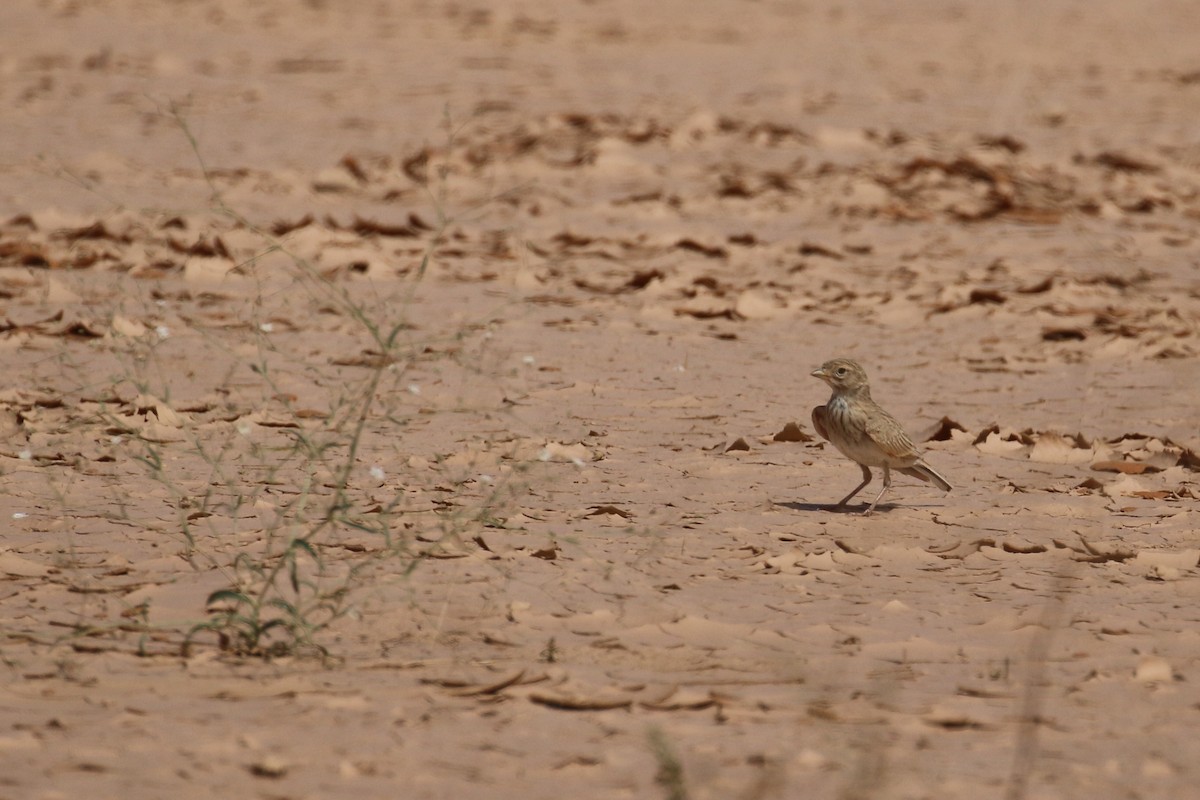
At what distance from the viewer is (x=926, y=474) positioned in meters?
5.71

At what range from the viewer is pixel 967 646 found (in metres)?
4.30

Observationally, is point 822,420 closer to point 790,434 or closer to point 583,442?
point 790,434

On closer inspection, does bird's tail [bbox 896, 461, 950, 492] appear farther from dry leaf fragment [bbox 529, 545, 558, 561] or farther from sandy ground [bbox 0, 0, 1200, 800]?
dry leaf fragment [bbox 529, 545, 558, 561]

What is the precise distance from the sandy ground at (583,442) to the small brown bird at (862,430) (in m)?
0.21

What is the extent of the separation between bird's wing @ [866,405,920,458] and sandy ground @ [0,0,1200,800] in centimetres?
26

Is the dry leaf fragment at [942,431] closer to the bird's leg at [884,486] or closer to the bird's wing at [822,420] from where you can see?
the bird's leg at [884,486]

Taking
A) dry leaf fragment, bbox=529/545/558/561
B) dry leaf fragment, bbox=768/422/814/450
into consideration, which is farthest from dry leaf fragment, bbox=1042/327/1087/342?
dry leaf fragment, bbox=529/545/558/561

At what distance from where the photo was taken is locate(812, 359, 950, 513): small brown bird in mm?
5488

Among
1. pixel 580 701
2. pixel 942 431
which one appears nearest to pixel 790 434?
pixel 942 431

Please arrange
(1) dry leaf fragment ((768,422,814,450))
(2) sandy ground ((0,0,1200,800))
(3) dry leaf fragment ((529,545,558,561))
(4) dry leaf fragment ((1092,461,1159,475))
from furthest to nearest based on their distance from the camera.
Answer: (1) dry leaf fragment ((768,422,814,450))
(4) dry leaf fragment ((1092,461,1159,475))
(3) dry leaf fragment ((529,545,558,561))
(2) sandy ground ((0,0,1200,800))

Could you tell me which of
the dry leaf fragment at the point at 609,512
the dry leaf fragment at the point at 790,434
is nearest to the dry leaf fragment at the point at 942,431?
the dry leaf fragment at the point at 790,434

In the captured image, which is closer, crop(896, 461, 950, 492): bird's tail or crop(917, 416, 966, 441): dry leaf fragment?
crop(896, 461, 950, 492): bird's tail

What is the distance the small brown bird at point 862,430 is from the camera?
18.0ft

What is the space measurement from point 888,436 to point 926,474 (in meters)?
0.33
